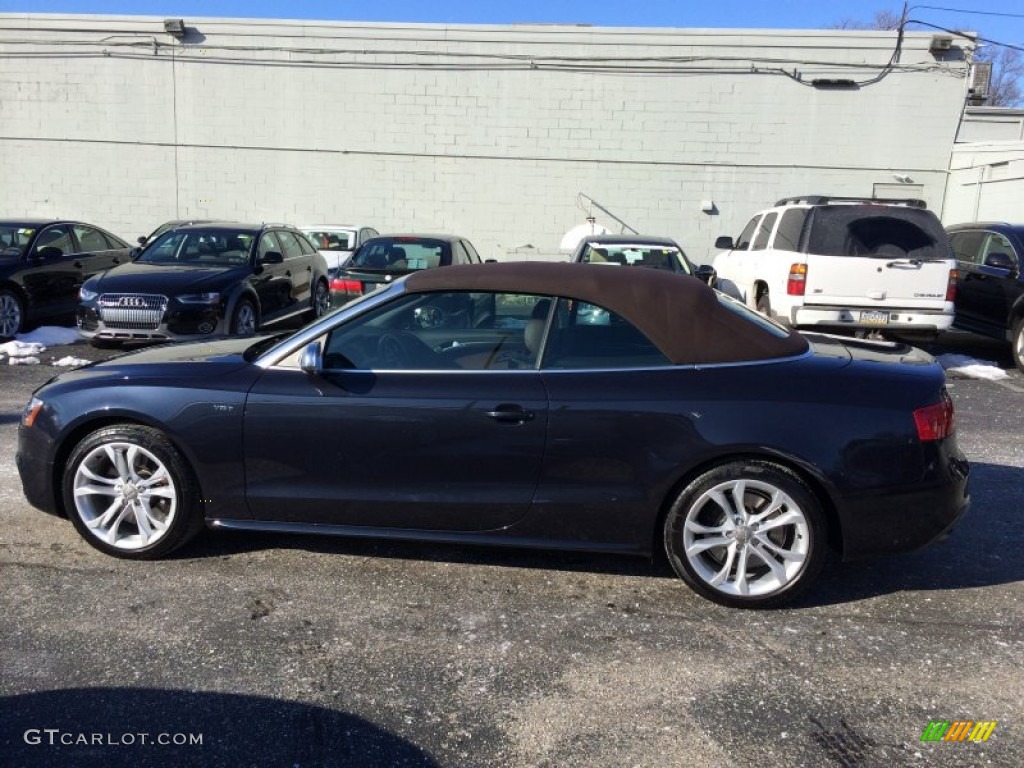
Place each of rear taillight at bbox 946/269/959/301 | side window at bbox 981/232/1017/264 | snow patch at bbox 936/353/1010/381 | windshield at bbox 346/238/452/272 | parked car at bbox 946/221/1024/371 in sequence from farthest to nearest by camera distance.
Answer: windshield at bbox 346/238/452/272, side window at bbox 981/232/1017/264, parked car at bbox 946/221/1024/371, snow patch at bbox 936/353/1010/381, rear taillight at bbox 946/269/959/301

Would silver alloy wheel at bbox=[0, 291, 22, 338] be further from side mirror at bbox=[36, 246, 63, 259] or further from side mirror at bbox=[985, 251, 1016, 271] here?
side mirror at bbox=[985, 251, 1016, 271]

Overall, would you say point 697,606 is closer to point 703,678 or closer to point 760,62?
point 703,678

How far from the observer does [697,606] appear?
3.72 metres

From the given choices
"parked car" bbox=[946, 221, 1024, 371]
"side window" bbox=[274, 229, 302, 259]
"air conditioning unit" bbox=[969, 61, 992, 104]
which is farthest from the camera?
"air conditioning unit" bbox=[969, 61, 992, 104]

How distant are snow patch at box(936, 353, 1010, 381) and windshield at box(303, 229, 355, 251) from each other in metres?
10.2

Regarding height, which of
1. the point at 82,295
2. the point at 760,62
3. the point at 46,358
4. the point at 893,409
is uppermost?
the point at 760,62

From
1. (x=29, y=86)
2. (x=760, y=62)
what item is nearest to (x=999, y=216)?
(x=760, y=62)

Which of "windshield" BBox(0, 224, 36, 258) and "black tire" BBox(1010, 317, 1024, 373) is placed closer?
"black tire" BBox(1010, 317, 1024, 373)

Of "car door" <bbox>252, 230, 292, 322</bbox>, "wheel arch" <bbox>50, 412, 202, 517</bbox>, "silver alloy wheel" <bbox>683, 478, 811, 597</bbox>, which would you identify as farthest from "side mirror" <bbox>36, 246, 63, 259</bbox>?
"silver alloy wheel" <bbox>683, 478, 811, 597</bbox>

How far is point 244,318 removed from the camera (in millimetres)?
9859

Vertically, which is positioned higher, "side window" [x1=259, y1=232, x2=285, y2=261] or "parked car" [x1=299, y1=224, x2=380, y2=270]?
"side window" [x1=259, y1=232, x2=285, y2=261]

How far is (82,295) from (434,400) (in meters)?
7.16

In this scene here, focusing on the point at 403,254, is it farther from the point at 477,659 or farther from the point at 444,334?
the point at 477,659

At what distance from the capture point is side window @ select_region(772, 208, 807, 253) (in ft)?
30.6
